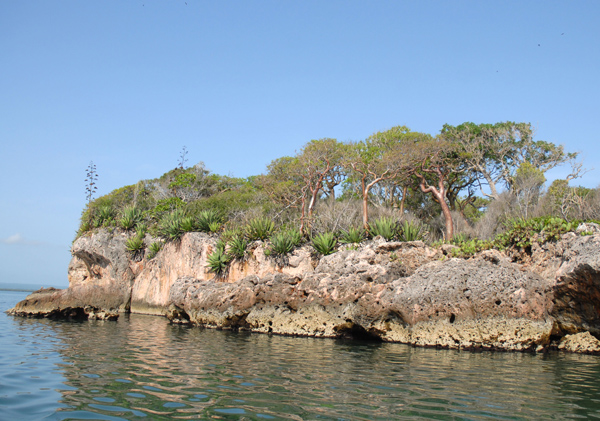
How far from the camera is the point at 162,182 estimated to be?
3891 centimetres

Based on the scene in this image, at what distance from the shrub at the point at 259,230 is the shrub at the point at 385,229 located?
518 cm

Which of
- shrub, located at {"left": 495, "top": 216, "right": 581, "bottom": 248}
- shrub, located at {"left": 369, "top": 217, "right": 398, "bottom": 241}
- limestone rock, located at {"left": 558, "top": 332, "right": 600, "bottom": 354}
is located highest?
shrub, located at {"left": 369, "top": 217, "right": 398, "bottom": 241}

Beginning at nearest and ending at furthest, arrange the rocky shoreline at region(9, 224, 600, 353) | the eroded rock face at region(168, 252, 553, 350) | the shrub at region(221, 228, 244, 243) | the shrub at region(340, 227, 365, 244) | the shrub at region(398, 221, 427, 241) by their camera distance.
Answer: the rocky shoreline at region(9, 224, 600, 353) → the eroded rock face at region(168, 252, 553, 350) → the shrub at region(398, 221, 427, 241) → the shrub at region(340, 227, 365, 244) → the shrub at region(221, 228, 244, 243)

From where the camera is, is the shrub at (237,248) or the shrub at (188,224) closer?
the shrub at (237,248)

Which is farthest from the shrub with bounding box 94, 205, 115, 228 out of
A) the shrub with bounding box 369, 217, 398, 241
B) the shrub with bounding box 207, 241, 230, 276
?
the shrub with bounding box 369, 217, 398, 241

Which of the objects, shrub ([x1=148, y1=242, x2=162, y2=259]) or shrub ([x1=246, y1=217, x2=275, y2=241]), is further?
shrub ([x1=148, y1=242, x2=162, y2=259])

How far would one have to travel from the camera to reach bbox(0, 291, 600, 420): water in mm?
5797

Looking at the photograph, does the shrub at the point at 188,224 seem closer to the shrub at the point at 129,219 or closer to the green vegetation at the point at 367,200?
the green vegetation at the point at 367,200

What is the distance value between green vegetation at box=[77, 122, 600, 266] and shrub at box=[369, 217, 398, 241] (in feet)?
0.18

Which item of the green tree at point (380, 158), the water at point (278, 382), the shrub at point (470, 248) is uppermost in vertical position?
the green tree at point (380, 158)

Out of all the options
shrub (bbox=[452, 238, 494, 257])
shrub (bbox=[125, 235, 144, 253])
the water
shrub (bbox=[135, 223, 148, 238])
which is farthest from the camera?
shrub (bbox=[135, 223, 148, 238])

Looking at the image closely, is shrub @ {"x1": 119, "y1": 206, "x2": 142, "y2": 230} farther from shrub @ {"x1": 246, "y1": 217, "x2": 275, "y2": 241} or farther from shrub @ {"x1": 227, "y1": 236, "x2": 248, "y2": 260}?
shrub @ {"x1": 246, "y1": 217, "x2": 275, "y2": 241}

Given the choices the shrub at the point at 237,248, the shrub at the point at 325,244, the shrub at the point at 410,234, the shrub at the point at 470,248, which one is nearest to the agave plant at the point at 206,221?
the shrub at the point at 237,248

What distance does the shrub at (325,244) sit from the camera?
19.3 meters
